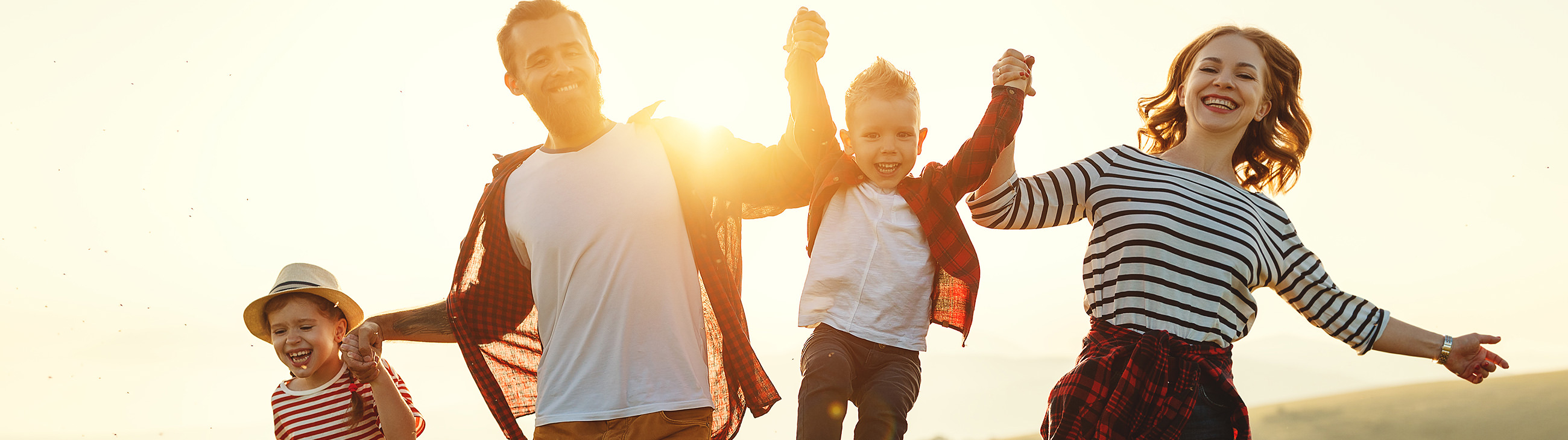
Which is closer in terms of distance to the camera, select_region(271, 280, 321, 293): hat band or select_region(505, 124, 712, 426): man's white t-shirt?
select_region(505, 124, 712, 426): man's white t-shirt

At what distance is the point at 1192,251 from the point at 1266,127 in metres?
0.90

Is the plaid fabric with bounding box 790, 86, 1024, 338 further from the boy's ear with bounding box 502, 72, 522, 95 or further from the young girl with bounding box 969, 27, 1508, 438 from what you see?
the boy's ear with bounding box 502, 72, 522, 95

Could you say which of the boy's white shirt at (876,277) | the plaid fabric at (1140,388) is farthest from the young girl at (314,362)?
the plaid fabric at (1140,388)

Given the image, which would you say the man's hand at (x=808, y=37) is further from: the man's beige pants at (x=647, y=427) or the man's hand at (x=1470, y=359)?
the man's hand at (x=1470, y=359)

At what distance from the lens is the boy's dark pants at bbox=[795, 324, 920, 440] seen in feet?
10.1

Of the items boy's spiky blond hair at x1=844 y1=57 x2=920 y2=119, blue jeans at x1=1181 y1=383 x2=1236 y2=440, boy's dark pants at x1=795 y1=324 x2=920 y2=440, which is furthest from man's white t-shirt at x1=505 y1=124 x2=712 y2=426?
blue jeans at x1=1181 y1=383 x2=1236 y2=440

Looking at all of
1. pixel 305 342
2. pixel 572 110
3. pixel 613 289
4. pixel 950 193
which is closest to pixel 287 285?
pixel 305 342

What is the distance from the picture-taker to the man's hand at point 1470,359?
3152 mm

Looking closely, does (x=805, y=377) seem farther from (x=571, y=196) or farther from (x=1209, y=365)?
(x=1209, y=365)

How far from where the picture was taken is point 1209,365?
2818 millimetres

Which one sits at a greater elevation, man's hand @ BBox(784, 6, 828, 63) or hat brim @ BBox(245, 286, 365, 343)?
man's hand @ BBox(784, 6, 828, 63)

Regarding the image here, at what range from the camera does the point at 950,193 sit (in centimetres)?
323

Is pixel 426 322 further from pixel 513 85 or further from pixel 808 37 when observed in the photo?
pixel 808 37

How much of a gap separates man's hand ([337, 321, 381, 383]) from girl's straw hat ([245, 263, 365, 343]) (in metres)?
0.74
